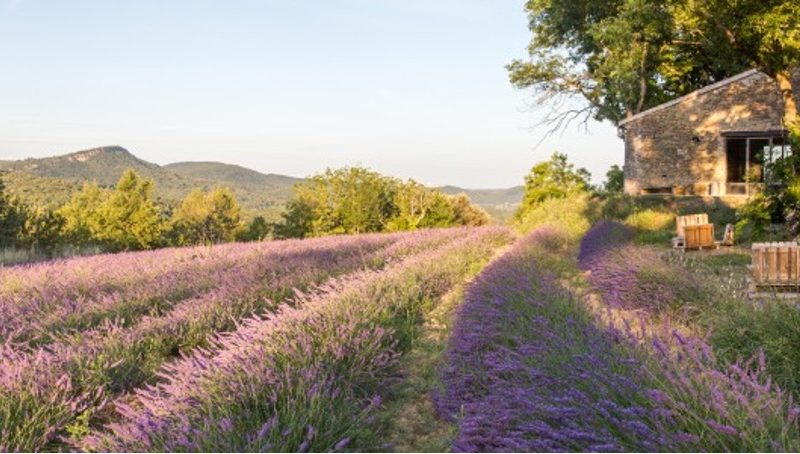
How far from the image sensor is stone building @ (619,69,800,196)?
68.9 feet

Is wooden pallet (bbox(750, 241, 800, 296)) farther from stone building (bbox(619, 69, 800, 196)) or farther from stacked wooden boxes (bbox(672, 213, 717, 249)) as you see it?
stone building (bbox(619, 69, 800, 196))

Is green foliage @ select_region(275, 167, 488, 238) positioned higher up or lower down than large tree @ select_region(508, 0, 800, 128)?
lower down

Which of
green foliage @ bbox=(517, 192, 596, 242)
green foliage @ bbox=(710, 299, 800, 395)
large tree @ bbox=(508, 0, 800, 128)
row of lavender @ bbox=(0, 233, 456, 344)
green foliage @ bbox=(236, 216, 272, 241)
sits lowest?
green foliage @ bbox=(236, 216, 272, 241)

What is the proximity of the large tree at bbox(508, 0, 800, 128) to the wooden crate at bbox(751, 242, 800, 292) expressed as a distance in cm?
834

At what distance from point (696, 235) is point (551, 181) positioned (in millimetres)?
16216

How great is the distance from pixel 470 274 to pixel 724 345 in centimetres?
558

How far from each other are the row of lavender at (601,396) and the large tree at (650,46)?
1351 centimetres

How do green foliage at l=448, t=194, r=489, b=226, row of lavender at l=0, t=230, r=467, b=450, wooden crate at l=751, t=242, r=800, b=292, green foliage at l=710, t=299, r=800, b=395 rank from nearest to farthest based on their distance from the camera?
row of lavender at l=0, t=230, r=467, b=450, green foliage at l=710, t=299, r=800, b=395, wooden crate at l=751, t=242, r=800, b=292, green foliage at l=448, t=194, r=489, b=226

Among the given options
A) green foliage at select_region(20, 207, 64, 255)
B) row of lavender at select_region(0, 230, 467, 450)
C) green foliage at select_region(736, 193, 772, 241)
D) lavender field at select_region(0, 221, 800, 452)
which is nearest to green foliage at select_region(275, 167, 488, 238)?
green foliage at select_region(20, 207, 64, 255)

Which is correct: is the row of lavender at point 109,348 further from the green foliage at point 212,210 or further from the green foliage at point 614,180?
the green foliage at point 212,210

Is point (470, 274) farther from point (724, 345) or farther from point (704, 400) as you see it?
point (704, 400)

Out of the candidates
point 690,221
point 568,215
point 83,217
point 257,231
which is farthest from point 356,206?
point 83,217

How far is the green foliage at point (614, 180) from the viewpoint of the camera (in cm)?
2986

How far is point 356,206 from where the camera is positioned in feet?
87.1
